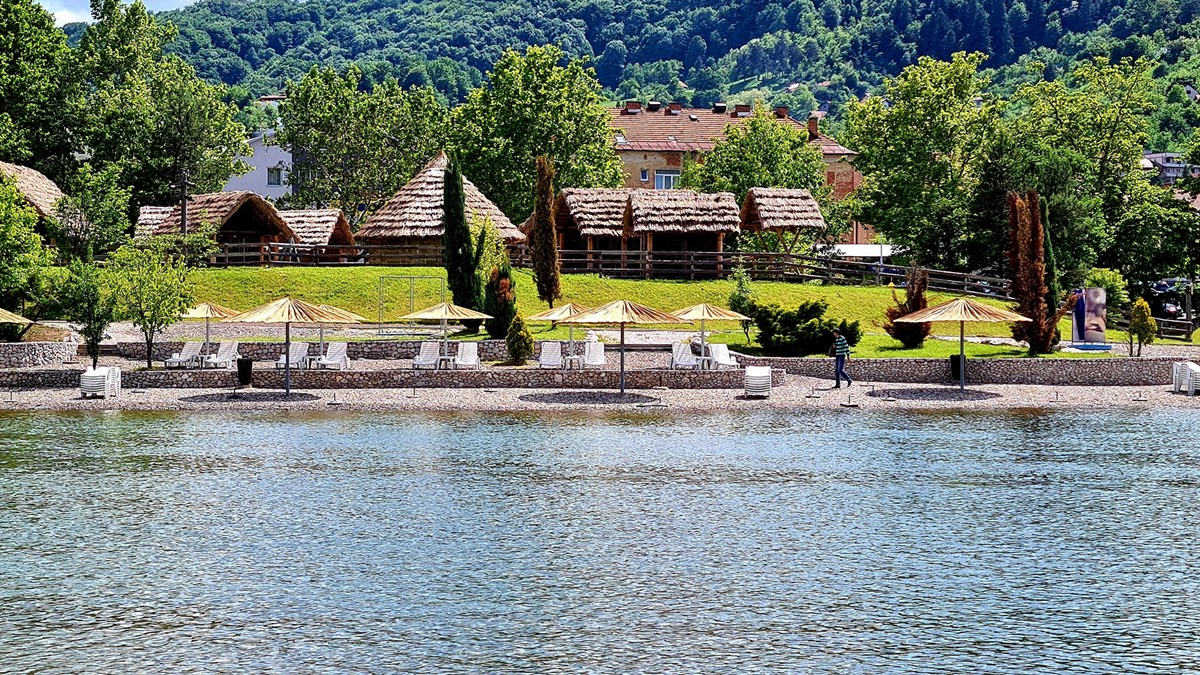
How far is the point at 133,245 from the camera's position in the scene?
44.8 metres

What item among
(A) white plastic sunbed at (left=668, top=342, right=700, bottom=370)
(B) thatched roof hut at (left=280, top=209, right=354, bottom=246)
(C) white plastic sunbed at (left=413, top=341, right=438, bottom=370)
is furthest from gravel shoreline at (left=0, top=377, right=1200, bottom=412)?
(B) thatched roof hut at (left=280, top=209, right=354, bottom=246)

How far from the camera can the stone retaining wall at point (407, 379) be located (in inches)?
1382

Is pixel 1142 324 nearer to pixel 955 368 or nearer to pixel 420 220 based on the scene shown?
pixel 955 368

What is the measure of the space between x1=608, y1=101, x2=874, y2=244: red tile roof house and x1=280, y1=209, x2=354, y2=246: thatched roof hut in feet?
118

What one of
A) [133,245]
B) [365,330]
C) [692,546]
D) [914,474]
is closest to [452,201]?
[365,330]

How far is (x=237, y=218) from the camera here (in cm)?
6184

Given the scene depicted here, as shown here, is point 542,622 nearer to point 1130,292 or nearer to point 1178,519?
point 1178,519

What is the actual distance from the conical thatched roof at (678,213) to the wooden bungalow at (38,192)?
2308 centimetres

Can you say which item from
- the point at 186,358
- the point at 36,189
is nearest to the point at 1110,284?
the point at 186,358

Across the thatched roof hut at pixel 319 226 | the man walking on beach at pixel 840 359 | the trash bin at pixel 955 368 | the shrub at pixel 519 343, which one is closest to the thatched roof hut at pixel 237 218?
the thatched roof hut at pixel 319 226

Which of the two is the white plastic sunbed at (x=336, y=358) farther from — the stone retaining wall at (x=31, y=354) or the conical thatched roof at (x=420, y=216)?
the conical thatched roof at (x=420, y=216)

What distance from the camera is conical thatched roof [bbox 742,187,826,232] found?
61.9 meters

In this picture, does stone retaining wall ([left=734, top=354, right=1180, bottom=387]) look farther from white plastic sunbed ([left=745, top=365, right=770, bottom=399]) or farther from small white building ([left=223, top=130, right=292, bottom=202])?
small white building ([left=223, top=130, right=292, bottom=202])

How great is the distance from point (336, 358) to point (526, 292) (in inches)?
655
